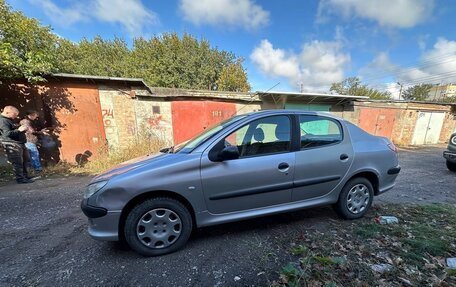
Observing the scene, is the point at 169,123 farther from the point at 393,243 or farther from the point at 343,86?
the point at 343,86

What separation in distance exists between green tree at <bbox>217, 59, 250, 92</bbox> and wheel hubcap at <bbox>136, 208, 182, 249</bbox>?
2023 centimetres

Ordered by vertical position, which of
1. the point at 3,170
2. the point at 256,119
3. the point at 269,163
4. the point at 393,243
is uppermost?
the point at 256,119

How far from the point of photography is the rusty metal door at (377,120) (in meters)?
12.4

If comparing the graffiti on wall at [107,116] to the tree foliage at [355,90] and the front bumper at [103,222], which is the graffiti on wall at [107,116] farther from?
the tree foliage at [355,90]

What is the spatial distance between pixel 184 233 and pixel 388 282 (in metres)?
2.05

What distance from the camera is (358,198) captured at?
124 inches

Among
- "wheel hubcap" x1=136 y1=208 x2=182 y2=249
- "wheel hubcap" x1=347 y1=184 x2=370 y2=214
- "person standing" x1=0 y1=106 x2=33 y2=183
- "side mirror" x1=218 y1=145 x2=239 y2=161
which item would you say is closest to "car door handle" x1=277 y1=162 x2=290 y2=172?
"side mirror" x1=218 y1=145 x2=239 y2=161

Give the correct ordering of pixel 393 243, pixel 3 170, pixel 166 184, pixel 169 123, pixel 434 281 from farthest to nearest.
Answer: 1. pixel 169 123
2. pixel 3 170
3. pixel 393 243
4. pixel 166 184
5. pixel 434 281

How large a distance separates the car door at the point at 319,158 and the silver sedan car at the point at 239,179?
14 mm

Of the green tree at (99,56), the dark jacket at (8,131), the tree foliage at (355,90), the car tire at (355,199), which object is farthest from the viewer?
the tree foliage at (355,90)

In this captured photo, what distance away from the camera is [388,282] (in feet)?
6.23

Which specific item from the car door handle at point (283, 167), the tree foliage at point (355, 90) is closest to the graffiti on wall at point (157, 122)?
the car door handle at point (283, 167)

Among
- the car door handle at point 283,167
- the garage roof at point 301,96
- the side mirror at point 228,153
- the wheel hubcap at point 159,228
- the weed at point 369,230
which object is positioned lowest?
the weed at point 369,230

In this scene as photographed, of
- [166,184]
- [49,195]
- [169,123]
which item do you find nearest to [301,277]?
[166,184]
